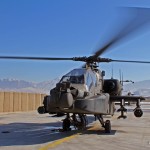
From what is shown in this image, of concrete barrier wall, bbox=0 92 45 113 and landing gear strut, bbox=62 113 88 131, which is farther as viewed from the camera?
concrete barrier wall, bbox=0 92 45 113

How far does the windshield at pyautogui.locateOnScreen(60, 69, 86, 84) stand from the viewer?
1312cm

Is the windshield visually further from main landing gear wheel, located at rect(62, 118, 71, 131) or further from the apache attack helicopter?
main landing gear wheel, located at rect(62, 118, 71, 131)

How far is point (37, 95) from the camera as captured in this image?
42.1 m

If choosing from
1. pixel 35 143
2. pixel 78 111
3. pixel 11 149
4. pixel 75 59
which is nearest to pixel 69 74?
pixel 75 59

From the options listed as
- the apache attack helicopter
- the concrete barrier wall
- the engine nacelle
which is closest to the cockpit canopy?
the apache attack helicopter

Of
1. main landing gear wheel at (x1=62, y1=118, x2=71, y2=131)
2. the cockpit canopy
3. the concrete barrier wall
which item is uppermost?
the cockpit canopy

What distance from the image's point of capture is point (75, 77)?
13.3 m

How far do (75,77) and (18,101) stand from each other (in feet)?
77.0

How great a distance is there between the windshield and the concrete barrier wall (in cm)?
1938

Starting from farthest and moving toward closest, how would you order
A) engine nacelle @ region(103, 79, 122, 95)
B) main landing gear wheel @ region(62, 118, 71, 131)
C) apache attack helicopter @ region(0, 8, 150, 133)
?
1. engine nacelle @ region(103, 79, 122, 95)
2. main landing gear wheel @ region(62, 118, 71, 131)
3. apache attack helicopter @ region(0, 8, 150, 133)

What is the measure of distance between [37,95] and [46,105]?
2945 centimetres

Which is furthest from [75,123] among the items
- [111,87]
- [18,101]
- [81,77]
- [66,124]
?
[18,101]

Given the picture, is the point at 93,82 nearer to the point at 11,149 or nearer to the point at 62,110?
the point at 62,110

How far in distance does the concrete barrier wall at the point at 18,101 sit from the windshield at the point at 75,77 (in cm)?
1938
